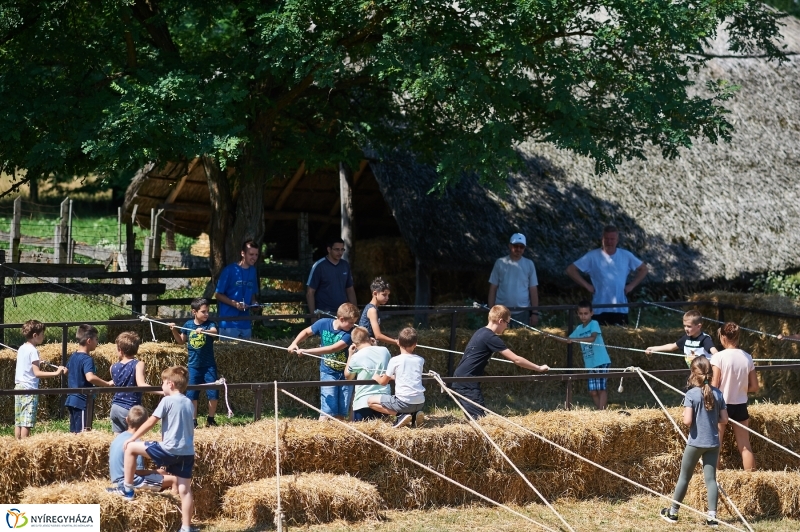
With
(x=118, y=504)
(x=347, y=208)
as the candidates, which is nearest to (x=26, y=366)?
(x=118, y=504)

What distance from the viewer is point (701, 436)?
851 centimetres

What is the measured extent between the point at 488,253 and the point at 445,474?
24.4 feet

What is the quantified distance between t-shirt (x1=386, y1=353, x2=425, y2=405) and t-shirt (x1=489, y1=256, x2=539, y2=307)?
435 centimetres

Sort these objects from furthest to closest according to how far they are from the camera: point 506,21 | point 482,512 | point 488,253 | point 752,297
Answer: point 488,253 → point 752,297 → point 506,21 → point 482,512

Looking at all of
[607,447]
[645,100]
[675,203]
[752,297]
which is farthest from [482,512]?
[675,203]

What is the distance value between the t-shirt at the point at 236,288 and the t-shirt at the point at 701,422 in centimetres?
544

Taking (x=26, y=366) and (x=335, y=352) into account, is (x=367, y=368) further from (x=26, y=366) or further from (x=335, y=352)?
(x=26, y=366)

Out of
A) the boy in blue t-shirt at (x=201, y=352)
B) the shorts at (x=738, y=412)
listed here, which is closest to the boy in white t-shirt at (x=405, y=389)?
the boy in blue t-shirt at (x=201, y=352)

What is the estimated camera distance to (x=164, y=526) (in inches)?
295

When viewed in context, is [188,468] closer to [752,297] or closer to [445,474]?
[445,474]

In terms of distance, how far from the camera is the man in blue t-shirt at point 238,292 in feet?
39.1

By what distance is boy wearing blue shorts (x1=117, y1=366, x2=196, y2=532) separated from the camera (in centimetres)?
749
